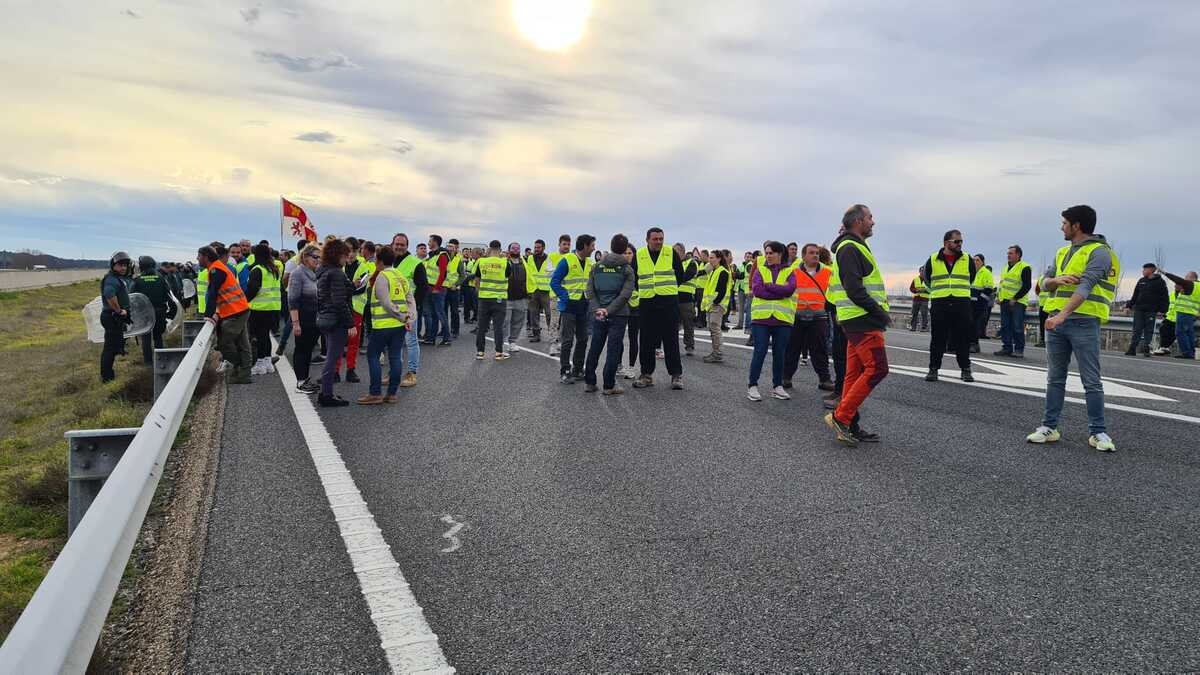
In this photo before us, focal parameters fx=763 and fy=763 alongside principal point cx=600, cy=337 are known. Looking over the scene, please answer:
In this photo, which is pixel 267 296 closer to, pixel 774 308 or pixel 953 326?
pixel 774 308

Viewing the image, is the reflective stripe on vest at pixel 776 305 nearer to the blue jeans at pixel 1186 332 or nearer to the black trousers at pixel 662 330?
the black trousers at pixel 662 330

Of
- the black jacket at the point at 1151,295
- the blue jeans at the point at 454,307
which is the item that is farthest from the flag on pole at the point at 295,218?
the black jacket at the point at 1151,295

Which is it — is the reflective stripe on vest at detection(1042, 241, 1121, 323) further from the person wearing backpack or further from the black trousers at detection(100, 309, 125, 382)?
the black trousers at detection(100, 309, 125, 382)

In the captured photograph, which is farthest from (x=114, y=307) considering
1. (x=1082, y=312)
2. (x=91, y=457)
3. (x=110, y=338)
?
(x=1082, y=312)

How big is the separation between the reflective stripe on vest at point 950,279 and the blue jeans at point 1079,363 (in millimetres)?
A: 3615

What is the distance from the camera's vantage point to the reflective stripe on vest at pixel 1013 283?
580 inches

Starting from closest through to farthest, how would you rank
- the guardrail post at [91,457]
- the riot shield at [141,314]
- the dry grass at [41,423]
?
the guardrail post at [91,457], the dry grass at [41,423], the riot shield at [141,314]

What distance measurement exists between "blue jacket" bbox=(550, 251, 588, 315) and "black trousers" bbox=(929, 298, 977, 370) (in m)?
4.63

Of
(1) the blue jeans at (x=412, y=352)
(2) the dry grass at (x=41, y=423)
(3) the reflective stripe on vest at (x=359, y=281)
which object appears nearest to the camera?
(2) the dry grass at (x=41, y=423)

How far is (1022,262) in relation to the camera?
14883mm

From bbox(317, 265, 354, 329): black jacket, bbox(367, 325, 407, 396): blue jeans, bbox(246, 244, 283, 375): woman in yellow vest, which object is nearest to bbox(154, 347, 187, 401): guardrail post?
bbox(317, 265, 354, 329): black jacket

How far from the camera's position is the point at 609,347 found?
8992 millimetres

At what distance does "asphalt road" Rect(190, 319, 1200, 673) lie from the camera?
2881mm

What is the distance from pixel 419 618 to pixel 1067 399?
26.5ft
